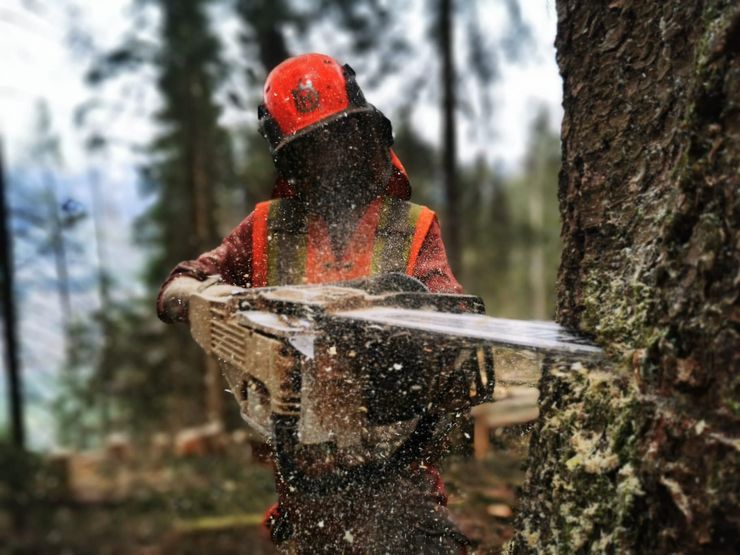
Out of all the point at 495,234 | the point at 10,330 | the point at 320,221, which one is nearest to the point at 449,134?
the point at 495,234

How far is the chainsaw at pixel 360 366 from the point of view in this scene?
1210mm

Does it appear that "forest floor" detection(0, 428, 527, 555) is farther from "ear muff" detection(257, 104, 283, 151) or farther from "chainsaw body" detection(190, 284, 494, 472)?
"chainsaw body" detection(190, 284, 494, 472)

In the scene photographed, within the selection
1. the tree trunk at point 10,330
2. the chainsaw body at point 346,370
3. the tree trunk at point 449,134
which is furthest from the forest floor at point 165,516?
the chainsaw body at point 346,370

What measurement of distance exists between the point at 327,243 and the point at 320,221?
9cm

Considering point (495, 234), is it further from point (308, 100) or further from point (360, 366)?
point (360, 366)

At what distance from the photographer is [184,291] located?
6.22 ft

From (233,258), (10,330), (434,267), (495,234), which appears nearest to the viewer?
(434,267)

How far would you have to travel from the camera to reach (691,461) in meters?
0.85

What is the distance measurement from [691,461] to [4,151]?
952 centimetres

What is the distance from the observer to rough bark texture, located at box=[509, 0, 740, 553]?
829 mm

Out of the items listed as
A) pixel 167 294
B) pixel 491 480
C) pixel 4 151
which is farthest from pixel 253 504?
pixel 4 151

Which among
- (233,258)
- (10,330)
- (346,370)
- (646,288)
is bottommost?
(10,330)

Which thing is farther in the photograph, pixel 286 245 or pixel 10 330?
pixel 10 330

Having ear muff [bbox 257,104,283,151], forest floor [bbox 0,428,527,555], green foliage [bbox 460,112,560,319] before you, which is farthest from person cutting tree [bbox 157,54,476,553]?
forest floor [bbox 0,428,527,555]
